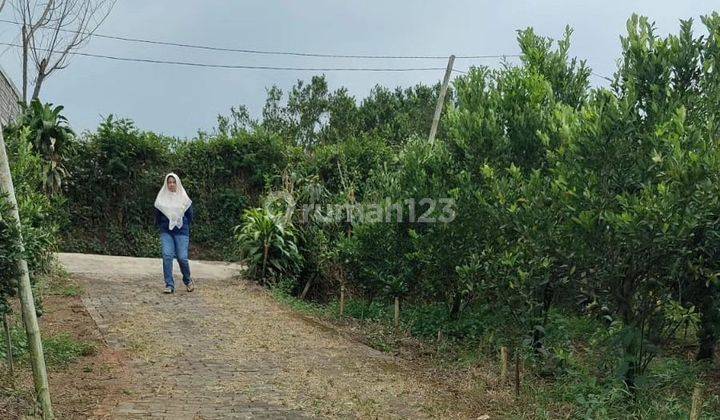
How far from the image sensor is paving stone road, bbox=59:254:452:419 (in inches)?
228

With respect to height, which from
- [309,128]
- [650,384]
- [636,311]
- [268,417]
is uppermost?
[309,128]

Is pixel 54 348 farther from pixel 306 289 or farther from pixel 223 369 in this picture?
pixel 306 289

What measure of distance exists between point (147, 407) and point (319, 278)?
703cm

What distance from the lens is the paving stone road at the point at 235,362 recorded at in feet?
19.0

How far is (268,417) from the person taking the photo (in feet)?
18.0

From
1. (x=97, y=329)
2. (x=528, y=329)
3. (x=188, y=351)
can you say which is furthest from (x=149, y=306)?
(x=528, y=329)

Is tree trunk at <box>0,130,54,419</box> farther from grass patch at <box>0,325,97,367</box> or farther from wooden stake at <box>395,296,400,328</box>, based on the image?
wooden stake at <box>395,296,400,328</box>

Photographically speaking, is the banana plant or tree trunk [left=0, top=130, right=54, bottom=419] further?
the banana plant

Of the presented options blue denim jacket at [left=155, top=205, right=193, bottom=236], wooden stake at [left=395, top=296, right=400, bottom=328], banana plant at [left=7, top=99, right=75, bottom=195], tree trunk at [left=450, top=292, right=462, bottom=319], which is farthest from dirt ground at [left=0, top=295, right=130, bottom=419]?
banana plant at [left=7, top=99, right=75, bottom=195]

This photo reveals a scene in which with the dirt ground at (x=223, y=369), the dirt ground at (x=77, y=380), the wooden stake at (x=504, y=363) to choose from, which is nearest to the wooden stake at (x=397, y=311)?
the dirt ground at (x=223, y=369)

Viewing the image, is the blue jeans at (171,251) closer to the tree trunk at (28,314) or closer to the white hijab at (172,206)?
the white hijab at (172,206)

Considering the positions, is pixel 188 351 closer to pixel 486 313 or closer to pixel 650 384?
pixel 486 313

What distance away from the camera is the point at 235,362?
23.7 feet

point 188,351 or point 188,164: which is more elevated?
point 188,164
